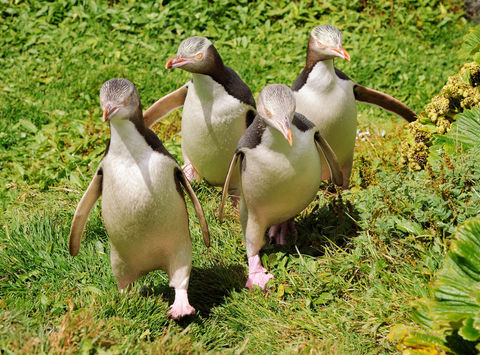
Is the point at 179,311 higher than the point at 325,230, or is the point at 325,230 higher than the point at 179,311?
the point at 179,311

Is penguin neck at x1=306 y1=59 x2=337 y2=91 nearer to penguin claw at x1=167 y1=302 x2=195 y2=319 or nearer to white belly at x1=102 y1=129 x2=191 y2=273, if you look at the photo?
white belly at x1=102 y1=129 x2=191 y2=273

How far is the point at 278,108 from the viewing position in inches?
127

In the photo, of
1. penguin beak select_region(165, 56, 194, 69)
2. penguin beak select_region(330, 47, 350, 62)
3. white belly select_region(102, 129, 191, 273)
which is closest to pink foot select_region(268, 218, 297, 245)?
white belly select_region(102, 129, 191, 273)

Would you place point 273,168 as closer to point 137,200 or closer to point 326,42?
point 137,200

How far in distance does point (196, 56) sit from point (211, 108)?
1.29 feet

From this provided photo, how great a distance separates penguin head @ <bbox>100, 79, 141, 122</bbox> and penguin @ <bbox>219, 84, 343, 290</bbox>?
725 mm

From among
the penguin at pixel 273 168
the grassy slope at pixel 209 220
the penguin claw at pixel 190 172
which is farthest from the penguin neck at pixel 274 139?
the penguin claw at pixel 190 172

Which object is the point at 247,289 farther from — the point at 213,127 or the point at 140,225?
the point at 213,127

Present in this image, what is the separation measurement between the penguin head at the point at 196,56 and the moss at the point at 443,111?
1.49 metres

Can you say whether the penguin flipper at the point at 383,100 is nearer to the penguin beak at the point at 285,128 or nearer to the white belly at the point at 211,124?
the white belly at the point at 211,124

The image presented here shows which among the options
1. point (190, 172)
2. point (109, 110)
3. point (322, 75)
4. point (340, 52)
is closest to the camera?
point (109, 110)

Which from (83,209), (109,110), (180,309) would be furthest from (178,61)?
(180,309)

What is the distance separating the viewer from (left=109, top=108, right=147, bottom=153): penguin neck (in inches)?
121

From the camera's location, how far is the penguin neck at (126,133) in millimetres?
3074
